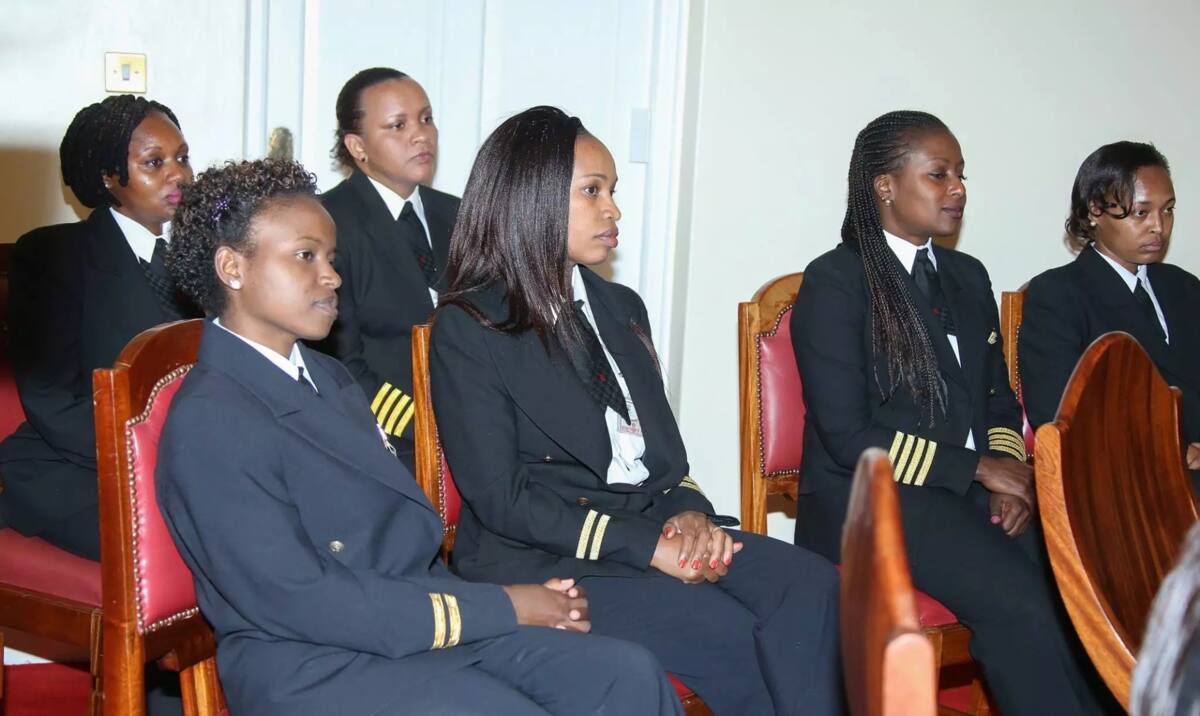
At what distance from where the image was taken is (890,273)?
2.74 metres

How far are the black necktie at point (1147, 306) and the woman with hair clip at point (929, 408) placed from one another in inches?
20.4

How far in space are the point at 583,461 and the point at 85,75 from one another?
72.1 inches

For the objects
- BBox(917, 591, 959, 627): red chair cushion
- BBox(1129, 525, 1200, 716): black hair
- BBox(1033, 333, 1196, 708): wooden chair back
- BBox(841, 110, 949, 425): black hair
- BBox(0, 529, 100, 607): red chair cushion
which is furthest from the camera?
BBox(841, 110, 949, 425): black hair

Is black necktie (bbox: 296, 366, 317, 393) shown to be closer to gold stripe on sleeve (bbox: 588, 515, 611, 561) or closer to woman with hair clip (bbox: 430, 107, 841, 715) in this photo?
woman with hair clip (bbox: 430, 107, 841, 715)

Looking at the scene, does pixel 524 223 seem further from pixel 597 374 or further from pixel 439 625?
pixel 439 625

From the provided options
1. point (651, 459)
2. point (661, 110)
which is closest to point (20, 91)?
point (661, 110)

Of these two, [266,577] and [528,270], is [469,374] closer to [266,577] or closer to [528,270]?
[528,270]

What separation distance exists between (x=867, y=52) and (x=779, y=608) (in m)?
2.07

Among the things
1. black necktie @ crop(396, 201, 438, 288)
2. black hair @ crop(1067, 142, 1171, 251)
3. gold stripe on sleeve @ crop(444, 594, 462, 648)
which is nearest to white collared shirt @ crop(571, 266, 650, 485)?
gold stripe on sleeve @ crop(444, 594, 462, 648)

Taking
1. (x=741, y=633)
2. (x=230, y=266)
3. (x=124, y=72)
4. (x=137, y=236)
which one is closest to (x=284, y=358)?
(x=230, y=266)

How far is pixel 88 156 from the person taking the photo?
110 inches

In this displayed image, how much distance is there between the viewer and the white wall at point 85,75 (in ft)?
10.3

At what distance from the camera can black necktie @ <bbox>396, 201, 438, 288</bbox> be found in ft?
9.77

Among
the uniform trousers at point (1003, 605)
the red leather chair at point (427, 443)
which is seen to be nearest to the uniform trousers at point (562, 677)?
the red leather chair at point (427, 443)
